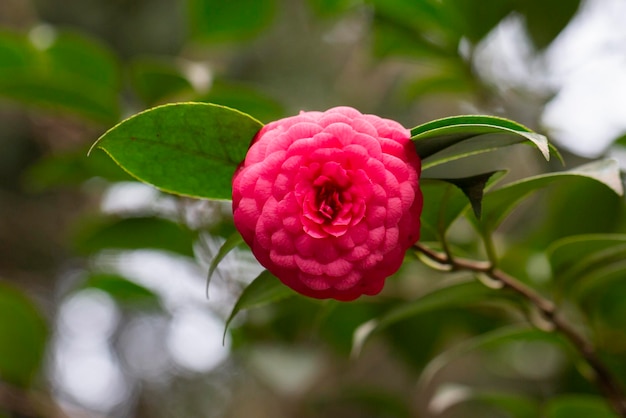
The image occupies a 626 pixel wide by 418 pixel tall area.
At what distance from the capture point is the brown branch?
63 cm

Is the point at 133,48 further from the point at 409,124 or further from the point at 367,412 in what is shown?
the point at 367,412

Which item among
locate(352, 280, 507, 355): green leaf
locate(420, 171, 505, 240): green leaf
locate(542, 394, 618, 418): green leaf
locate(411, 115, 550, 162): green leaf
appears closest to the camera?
locate(411, 115, 550, 162): green leaf

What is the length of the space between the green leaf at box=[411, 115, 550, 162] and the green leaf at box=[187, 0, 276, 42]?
2.78 ft

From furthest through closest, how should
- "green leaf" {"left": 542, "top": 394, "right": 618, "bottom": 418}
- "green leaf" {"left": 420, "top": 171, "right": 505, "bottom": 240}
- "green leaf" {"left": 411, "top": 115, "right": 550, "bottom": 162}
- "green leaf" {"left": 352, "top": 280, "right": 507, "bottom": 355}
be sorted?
"green leaf" {"left": 542, "top": 394, "right": 618, "bottom": 418}
"green leaf" {"left": 352, "top": 280, "right": 507, "bottom": 355}
"green leaf" {"left": 420, "top": 171, "right": 505, "bottom": 240}
"green leaf" {"left": 411, "top": 115, "right": 550, "bottom": 162}

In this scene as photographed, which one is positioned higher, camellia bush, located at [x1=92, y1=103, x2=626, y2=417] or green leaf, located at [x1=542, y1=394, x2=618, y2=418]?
camellia bush, located at [x1=92, y1=103, x2=626, y2=417]

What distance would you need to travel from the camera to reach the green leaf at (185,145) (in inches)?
21.0

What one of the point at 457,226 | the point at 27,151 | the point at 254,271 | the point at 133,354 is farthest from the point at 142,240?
the point at 133,354

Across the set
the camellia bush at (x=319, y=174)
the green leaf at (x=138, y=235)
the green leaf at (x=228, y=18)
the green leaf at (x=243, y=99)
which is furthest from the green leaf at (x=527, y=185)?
the green leaf at (x=228, y=18)

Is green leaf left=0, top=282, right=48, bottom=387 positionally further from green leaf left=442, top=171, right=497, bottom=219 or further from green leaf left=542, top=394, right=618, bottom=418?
green leaf left=442, top=171, right=497, bottom=219

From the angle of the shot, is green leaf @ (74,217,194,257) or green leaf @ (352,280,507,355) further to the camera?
green leaf @ (74,217,194,257)

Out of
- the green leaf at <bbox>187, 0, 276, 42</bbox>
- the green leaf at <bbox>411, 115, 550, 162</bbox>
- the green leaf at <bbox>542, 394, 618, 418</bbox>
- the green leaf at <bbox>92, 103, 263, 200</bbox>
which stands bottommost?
the green leaf at <bbox>542, 394, 618, 418</bbox>

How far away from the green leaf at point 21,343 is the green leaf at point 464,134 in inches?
37.4

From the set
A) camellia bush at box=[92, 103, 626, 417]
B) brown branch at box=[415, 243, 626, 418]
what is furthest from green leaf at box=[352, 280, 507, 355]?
camellia bush at box=[92, 103, 626, 417]

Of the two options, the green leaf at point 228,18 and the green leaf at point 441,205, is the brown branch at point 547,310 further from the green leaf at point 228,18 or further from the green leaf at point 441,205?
the green leaf at point 228,18
